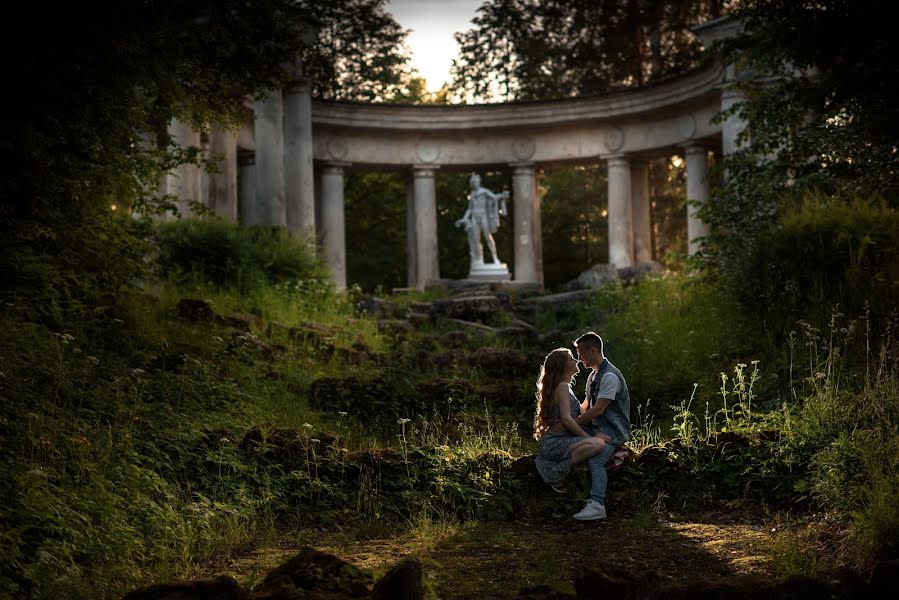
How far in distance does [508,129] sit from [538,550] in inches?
1197

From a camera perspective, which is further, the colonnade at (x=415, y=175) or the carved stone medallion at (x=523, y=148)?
the carved stone medallion at (x=523, y=148)

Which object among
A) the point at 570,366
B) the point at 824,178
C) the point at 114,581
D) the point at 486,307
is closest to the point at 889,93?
the point at 824,178

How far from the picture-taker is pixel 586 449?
31.5ft

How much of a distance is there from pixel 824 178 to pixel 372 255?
29728 mm

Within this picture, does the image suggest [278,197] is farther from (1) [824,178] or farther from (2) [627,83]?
(2) [627,83]

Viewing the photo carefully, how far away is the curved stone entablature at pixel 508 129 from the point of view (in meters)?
34.3

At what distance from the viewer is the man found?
31.4 ft

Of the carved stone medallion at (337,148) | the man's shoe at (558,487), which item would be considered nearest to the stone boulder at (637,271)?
the carved stone medallion at (337,148)

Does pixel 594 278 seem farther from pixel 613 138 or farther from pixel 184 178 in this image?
pixel 184 178

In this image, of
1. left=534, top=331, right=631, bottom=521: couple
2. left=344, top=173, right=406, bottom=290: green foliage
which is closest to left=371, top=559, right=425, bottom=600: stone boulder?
left=534, top=331, right=631, bottom=521: couple

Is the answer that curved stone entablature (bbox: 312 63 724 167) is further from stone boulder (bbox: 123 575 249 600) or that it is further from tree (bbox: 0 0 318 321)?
stone boulder (bbox: 123 575 249 600)

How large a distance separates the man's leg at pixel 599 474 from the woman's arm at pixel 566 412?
0.96 feet

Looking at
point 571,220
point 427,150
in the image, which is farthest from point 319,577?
point 571,220

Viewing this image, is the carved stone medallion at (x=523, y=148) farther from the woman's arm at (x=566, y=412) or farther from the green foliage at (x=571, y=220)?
the woman's arm at (x=566, y=412)
